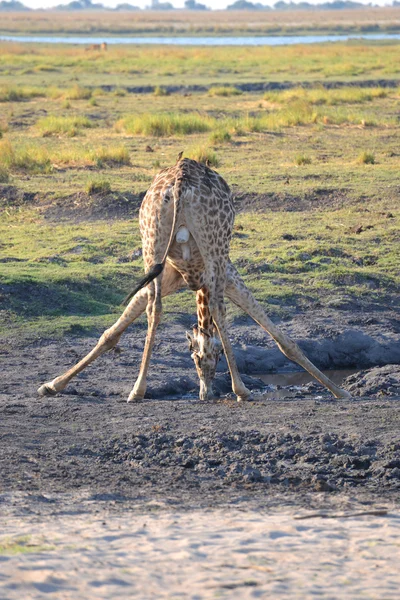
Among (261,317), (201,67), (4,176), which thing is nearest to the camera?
(261,317)

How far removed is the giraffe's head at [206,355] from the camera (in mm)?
7629

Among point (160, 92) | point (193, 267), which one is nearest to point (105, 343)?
point (193, 267)

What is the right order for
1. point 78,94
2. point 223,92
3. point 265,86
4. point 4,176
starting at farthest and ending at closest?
1. point 265,86
2. point 223,92
3. point 78,94
4. point 4,176

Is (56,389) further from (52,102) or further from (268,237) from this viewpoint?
(52,102)

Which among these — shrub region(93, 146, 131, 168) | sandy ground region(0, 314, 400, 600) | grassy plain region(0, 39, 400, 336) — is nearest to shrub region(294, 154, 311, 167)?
grassy plain region(0, 39, 400, 336)

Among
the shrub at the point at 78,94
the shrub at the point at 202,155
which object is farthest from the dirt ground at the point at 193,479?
the shrub at the point at 78,94

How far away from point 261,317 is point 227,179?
8.28 meters

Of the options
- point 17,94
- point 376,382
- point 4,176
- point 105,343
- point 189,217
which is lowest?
point 376,382

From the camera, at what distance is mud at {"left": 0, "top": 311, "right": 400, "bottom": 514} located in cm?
540

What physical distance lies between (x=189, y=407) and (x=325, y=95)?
22.9 metres

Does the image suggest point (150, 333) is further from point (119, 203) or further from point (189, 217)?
point (119, 203)

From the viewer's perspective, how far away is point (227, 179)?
52.1 ft

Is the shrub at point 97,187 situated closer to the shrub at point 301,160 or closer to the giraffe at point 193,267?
the shrub at point 301,160

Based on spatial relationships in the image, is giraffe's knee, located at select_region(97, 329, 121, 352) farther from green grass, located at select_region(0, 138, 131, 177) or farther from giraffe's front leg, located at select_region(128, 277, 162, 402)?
green grass, located at select_region(0, 138, 131, 177)
